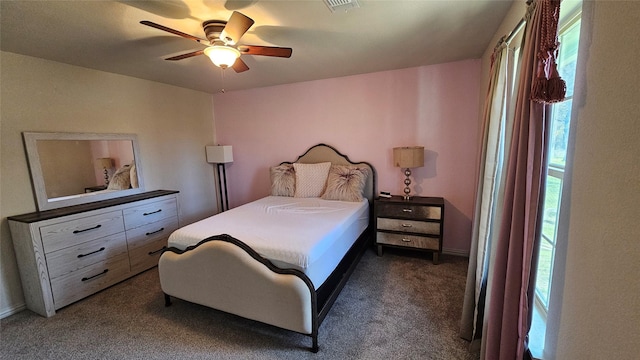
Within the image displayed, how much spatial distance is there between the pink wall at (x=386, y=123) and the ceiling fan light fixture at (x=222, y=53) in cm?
186

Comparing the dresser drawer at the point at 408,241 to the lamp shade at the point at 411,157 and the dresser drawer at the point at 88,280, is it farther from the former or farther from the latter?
the dresser drawer at the point at 88,280

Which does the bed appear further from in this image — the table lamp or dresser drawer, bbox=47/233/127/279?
the table lamp

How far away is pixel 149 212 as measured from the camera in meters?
3.07

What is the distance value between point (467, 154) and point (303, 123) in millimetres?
2218

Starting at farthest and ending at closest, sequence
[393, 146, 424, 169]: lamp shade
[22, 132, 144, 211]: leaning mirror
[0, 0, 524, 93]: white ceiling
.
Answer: [393, 146, 424, 169]: lamp shade → [22, 132, 144, 211]: leaning mirror → [0, 0, 524, 93]: white ceiling

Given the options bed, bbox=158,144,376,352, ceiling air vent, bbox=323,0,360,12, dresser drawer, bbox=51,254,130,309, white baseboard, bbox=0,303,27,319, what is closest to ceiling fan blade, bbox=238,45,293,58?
ceiling air vent, bbox=323,0,360,12

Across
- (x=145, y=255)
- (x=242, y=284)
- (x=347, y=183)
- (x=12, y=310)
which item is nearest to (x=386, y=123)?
(x=347, y=183)

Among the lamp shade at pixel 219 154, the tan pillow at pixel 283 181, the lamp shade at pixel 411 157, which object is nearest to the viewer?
the lamp shade at pixel 411 157

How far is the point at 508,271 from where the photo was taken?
119cm

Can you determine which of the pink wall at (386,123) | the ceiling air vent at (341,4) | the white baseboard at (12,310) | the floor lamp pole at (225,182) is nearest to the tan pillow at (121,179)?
the white baseboard at (12,310)

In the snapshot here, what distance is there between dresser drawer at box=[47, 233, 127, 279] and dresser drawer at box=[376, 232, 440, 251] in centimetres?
292

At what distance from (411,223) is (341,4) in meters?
2.32

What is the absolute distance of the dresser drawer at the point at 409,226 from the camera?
9.57ft

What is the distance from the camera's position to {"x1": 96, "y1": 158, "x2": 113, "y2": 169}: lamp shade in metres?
2.93
